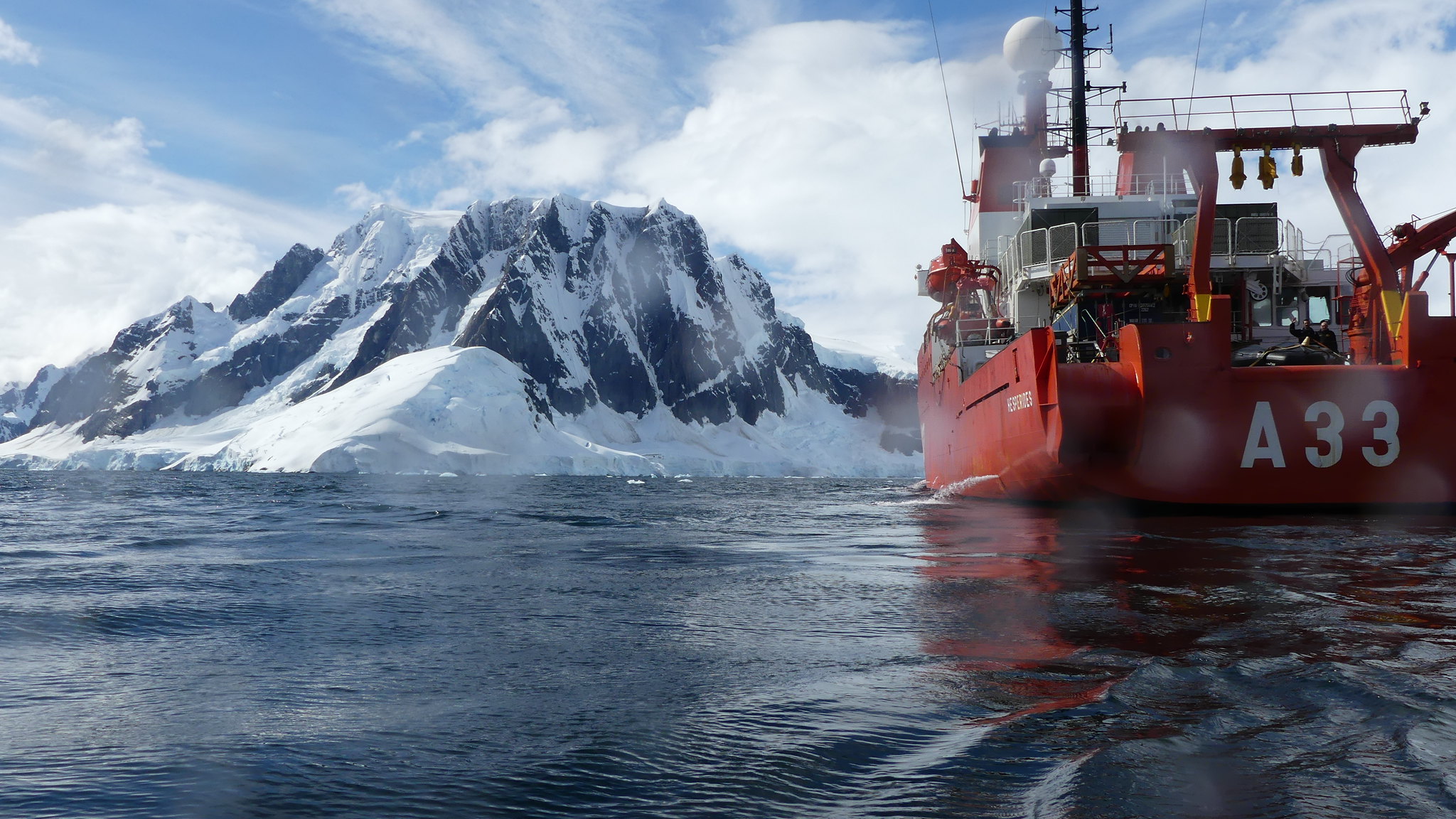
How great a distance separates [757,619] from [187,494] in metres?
41.1

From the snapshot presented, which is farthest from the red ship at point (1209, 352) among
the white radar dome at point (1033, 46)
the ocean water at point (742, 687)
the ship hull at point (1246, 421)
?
the white radar dome at point (1033, 46)

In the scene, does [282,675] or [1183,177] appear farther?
[1183,177]

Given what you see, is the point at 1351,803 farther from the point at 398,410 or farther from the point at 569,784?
the point at 398,410

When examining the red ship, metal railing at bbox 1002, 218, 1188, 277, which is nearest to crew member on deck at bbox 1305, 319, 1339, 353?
the red ship

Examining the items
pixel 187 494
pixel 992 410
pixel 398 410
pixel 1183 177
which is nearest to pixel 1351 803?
pixel 992 410

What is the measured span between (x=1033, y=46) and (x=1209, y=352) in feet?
79.2

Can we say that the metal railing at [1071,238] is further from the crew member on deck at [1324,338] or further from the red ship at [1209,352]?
the crew member on deck at [1324,338]

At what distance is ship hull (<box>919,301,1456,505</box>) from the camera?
55.6 ft

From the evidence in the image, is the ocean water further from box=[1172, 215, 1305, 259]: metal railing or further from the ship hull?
box=[1172, 215, 1305, 259]: metal railing

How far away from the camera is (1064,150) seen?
3609 cm

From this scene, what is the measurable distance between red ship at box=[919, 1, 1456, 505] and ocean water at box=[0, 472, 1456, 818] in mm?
5981

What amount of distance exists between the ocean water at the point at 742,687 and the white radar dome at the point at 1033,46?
30.0 m

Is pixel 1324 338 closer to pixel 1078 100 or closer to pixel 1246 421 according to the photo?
pixel 1246 421

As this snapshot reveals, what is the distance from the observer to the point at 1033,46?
122 ft
